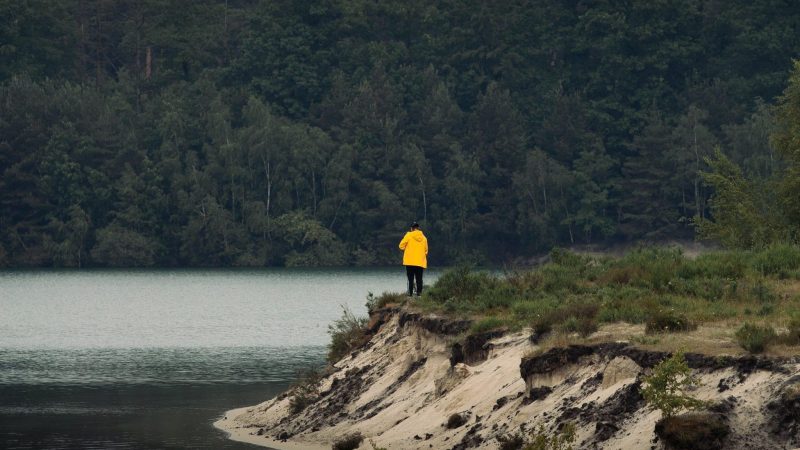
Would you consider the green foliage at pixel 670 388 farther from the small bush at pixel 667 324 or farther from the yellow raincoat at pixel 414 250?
the yellow raincoat at pixel 414 250

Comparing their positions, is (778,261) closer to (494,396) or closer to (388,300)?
(494,396)

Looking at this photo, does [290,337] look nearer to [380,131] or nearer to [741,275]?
[741,275]

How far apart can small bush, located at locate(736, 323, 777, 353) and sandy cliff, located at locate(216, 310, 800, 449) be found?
0.30 m

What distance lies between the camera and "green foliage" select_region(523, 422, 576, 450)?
2420 cm

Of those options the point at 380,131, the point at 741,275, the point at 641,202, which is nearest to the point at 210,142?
the point at 380,131

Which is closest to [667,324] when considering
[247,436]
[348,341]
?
[247,436]

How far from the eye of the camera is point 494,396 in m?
29.8

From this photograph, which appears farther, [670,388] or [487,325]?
[487,325]

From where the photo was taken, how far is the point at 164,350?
209ft

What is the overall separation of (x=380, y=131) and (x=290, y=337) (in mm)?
79315

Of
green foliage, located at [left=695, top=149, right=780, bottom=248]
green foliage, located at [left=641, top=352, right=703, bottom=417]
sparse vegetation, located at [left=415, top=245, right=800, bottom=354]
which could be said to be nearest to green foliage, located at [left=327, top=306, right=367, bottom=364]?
sparse vegetation, located at [left=415, top=245, right=800, bottom=354]

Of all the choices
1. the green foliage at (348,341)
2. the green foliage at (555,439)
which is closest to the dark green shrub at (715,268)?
the green foliage at (348,341)

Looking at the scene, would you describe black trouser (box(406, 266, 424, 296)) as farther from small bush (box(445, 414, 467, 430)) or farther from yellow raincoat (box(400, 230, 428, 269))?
small bush (box(445, 414, 467, 430))

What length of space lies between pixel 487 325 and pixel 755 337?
788 cm
